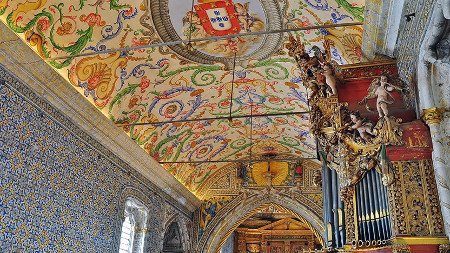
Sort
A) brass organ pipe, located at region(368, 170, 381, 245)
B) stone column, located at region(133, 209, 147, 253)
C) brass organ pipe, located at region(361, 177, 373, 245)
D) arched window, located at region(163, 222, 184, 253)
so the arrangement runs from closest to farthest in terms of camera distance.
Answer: brass organ pipe, located at region(368, 170, 381, 245) < brass organ pipe, located at region(361, 177, 373, 245) < stone column, located at region(133, 209, 147, 253) < arched window, located at region(163, 222, 184, 253)

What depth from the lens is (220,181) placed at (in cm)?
1523

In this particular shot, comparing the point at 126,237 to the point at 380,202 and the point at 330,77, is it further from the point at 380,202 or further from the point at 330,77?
the point at 380,202

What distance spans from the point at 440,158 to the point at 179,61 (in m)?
5.96

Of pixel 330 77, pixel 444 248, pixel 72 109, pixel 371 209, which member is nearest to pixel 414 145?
pixel 371 209

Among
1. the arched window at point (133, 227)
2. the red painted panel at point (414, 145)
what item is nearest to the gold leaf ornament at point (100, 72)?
the arched window at point (133, 227)

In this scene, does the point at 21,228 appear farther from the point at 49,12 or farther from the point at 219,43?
the point at 219,43

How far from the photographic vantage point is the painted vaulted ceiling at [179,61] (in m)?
7.45

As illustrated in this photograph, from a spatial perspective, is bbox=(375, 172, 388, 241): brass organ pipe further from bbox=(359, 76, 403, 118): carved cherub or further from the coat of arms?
the coat of arms

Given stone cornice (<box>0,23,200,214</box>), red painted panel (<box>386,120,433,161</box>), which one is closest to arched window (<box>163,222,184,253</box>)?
stone cornice (<box>0,23,200,214</box>)

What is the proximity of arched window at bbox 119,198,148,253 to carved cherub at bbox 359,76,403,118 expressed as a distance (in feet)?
21.7

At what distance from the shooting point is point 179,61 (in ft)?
31.6

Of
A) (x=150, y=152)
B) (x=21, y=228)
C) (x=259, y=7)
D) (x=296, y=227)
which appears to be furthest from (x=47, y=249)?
(x=296, y=227)

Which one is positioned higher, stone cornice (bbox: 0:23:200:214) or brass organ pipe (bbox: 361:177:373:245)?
stone cornice (bbox: 0:23:200:214)

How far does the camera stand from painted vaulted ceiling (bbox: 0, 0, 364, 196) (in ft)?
24.4
